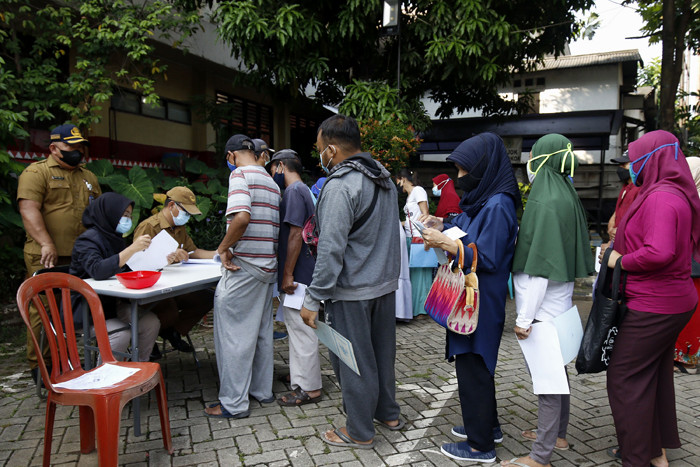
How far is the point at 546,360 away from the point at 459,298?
0.59m

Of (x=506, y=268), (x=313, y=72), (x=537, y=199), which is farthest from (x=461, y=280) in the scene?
(x=313, y=72)

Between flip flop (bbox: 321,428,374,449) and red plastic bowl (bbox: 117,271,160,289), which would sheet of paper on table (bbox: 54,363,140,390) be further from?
flip flop (bbox: 321,428,374,449)

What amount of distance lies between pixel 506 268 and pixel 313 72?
6.45 meters

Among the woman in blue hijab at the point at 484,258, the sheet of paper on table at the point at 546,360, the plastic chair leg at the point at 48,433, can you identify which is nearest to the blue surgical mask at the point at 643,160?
the woman in blue hijab at the point at 484,258

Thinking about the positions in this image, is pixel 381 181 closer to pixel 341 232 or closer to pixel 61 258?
pixel 341 232

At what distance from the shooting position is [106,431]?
2.47 metres

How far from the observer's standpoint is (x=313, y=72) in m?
8.41

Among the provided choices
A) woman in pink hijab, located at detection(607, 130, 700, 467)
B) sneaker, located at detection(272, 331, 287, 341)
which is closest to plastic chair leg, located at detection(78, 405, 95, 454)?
sneaker, located at detection(272, 331, 287, 341)

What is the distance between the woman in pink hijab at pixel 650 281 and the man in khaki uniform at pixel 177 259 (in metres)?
3.19

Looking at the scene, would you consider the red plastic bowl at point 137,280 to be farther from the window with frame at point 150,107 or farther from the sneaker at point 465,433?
the window with frame at point 150,107

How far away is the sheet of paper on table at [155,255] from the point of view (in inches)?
145

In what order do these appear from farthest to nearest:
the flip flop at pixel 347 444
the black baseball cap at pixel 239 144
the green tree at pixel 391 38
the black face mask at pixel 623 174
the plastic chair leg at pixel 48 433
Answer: the green tree at pixel 391 38, the black face mask at pixel 623 174, the black baseball cap at pixel 239 144, the flip flop at pixel 347 444, the plastic chair leg at pixel 48 433

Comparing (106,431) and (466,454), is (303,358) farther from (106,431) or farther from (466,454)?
(106,431)

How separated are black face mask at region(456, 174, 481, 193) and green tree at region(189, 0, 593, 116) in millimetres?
5183
